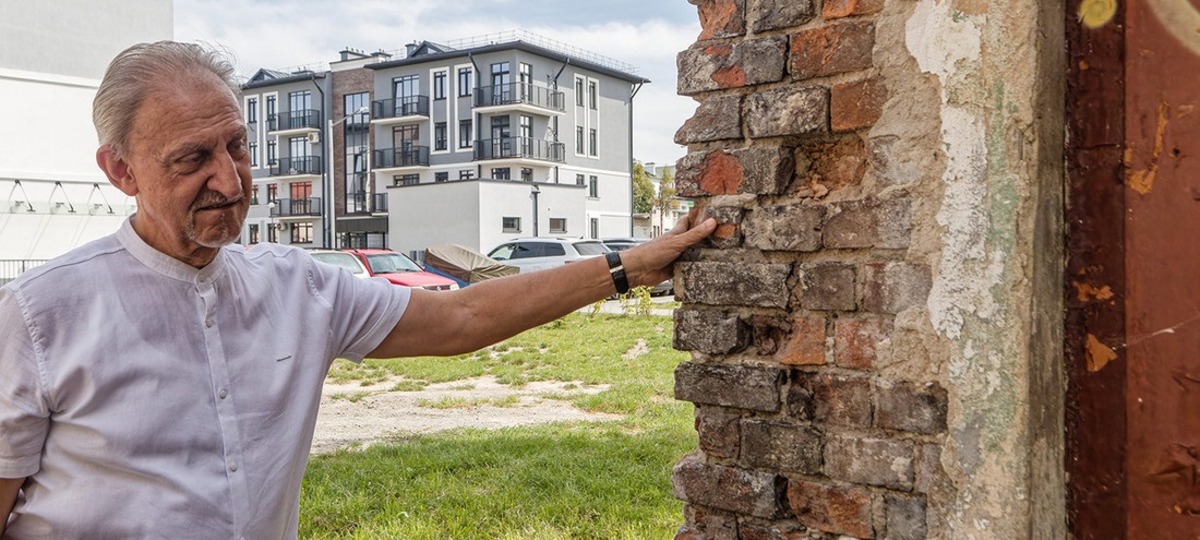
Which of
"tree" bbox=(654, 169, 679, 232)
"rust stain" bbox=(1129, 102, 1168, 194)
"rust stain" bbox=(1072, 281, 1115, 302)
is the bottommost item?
"rust stain" bbox=(1072, 281, 1115, 302)

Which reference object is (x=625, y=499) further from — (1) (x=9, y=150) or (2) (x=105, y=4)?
(2) (x=105, y=4)

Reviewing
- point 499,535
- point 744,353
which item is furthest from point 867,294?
point 499,535

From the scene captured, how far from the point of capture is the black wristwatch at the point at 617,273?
2.33m

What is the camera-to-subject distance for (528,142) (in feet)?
136

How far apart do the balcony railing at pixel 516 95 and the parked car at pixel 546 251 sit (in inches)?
787

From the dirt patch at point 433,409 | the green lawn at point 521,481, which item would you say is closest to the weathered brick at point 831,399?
the green lawn at point 521,481

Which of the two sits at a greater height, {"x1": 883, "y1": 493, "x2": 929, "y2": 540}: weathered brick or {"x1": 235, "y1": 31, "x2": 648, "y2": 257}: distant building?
{"x1": 235, "y1": 31, "x2": 648, "y2": 257}: distant building

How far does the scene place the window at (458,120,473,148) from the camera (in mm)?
42731

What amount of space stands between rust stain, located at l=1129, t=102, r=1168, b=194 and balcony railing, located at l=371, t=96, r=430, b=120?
4342cm

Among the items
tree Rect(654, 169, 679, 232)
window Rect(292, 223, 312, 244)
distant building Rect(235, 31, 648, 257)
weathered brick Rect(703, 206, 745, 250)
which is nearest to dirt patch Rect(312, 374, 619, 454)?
weathered brick Rect(703, 206, 745, 250)

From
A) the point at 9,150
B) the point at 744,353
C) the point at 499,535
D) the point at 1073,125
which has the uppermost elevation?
the point at 9,150

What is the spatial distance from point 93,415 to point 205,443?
21cm

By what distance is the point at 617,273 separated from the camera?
2340mm

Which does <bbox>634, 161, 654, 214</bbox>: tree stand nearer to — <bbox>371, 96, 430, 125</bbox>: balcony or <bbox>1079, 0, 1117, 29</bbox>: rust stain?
<bbox>371, 96, 430, 125</bbox>: balcony
